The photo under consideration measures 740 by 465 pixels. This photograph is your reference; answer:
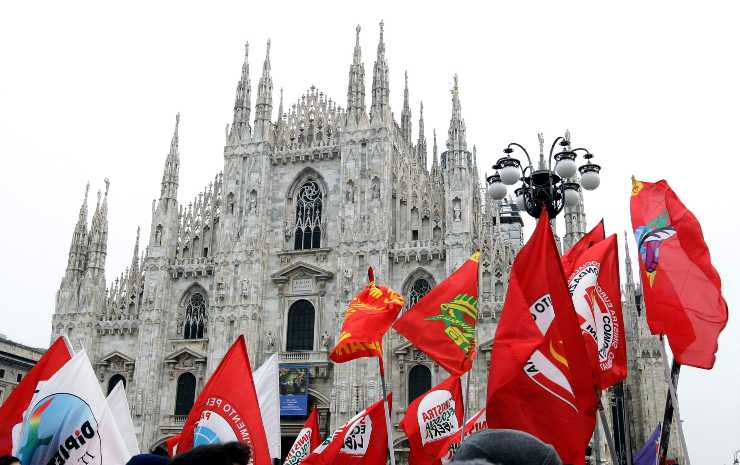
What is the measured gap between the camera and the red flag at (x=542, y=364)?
7.60 meters

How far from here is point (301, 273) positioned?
118 feet

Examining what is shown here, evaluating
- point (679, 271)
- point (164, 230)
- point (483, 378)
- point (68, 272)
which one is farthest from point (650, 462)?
point (68, 272)

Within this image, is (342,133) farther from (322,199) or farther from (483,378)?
(483,378)

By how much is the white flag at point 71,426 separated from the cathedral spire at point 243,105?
31.1 meters

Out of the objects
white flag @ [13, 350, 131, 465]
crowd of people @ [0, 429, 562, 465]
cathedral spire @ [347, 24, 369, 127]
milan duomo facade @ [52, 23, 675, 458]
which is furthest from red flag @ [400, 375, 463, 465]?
cathedral spire @ [347, 24, 369, 127]

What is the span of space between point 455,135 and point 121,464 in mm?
28863

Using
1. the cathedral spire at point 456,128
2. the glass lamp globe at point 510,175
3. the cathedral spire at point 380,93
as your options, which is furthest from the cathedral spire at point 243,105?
the glass lamp globe at point 510,175

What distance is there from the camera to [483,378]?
104 ft

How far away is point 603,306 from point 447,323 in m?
3.12

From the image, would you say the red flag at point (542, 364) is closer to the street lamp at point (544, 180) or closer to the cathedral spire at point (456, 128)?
the street lamp at point (544, 180)

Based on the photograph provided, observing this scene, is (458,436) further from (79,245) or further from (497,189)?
(79,245)

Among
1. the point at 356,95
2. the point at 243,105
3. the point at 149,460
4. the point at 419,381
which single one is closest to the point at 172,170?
the point at 243,105

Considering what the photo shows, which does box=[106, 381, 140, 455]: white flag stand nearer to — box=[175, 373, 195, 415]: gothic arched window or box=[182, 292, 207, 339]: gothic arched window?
box=[175, 373, 195, 415]: gothic arched window

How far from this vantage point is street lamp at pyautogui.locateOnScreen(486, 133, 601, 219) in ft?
47.4
